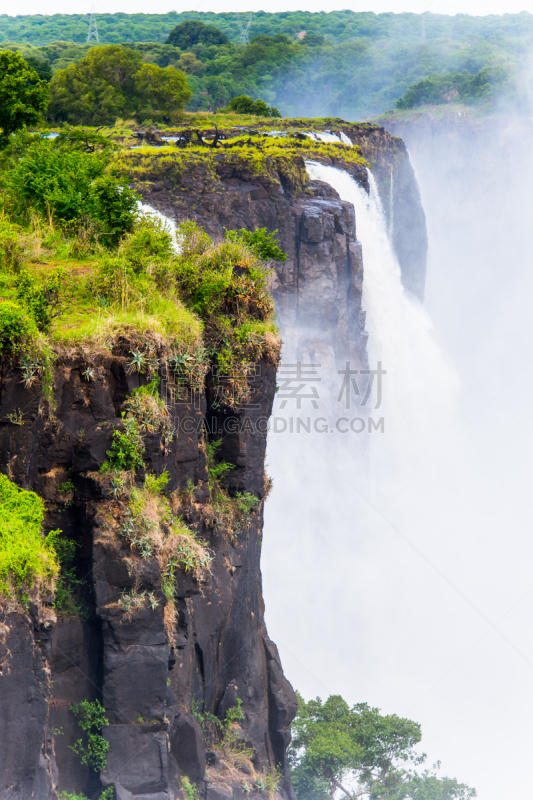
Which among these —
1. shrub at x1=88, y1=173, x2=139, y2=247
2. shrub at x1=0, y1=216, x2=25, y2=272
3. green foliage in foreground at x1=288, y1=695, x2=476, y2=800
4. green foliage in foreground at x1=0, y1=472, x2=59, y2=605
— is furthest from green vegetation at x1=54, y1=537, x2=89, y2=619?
green foliage in foreground at x1=288, y1=695, x2=476, y2=800

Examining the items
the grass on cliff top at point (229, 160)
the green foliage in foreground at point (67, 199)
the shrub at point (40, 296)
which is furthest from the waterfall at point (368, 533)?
the shrub at point (40, 296)

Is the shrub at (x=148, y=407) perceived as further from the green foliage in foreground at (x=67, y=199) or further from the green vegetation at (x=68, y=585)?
the green foliage in foreground at (x=67, y=199)

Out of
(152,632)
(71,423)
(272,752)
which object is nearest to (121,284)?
(71,423)

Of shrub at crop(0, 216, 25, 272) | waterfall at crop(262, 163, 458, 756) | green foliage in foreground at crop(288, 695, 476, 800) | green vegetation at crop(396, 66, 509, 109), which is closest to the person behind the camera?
shrub at crop(0, 216, 25, 272)

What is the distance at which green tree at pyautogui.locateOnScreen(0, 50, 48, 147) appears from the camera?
16781 mm

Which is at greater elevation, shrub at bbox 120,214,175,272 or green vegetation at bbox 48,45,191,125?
green vegetation at bbox 48,45,191,125

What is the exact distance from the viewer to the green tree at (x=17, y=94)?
16781mm

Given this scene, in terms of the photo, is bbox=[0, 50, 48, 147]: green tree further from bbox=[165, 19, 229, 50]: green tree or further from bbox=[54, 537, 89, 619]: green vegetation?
bbox=[165, 19, 229, 50]: green tree

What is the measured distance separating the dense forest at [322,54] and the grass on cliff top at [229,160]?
3889 centimetres

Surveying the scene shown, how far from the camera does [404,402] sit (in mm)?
42938

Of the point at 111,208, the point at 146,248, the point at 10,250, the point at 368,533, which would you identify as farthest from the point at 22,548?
the point at 368,533

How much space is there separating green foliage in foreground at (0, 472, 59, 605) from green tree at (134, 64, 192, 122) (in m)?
37.1

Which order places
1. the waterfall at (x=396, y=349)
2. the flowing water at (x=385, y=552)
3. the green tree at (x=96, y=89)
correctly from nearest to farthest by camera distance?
the flowing water at (x=385, y=552), the waterfall at (x=396, y=349), the green tree at (x=96, y=89)

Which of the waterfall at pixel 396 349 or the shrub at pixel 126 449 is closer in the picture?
the shrub at pixel 126 449
